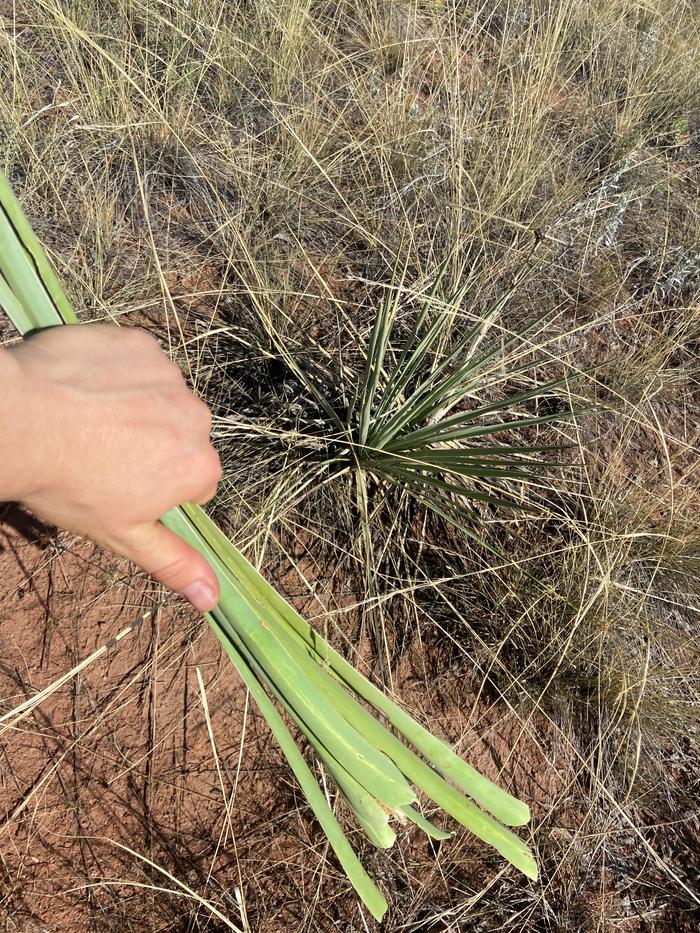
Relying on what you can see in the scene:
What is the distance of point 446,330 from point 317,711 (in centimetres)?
103

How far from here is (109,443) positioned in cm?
70

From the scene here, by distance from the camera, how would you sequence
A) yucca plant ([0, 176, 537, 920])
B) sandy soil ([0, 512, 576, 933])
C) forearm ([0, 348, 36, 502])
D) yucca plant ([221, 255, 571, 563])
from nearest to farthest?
forearm ([0, 348, 36, 502]), yucca plant ([0, 176, 537, 920]), sandy soil ([0, 512, 576, 933]), yucca plant ([221, 255, 571, 563])

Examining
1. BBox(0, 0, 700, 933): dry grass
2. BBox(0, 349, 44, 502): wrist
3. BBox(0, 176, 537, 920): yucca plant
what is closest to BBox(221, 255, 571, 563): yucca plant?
BBox(0, 0, 700, 933): dry grass

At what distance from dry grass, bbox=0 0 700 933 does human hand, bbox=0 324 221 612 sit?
520 mm

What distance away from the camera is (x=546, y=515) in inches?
57.8

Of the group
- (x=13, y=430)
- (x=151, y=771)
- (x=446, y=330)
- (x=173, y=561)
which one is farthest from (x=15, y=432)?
(x=446, y=330)

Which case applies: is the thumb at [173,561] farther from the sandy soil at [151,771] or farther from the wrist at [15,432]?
the sandy soil at [151,771]

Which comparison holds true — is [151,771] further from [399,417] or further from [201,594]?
[399,417]

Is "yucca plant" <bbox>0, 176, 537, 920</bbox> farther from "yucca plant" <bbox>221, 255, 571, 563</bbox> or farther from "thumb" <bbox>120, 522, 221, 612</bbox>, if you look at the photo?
"yucca plant" <bbox>221, 255, 571, 563</bbox>

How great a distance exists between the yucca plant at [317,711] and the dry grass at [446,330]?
387mm

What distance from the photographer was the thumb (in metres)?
0.73

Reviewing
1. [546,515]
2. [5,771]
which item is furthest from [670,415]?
[5,771]

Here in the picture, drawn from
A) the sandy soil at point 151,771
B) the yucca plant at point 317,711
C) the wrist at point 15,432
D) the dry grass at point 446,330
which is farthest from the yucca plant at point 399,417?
the wrist at point 15,432

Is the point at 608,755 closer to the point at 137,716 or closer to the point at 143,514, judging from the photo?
the point at 137,716
